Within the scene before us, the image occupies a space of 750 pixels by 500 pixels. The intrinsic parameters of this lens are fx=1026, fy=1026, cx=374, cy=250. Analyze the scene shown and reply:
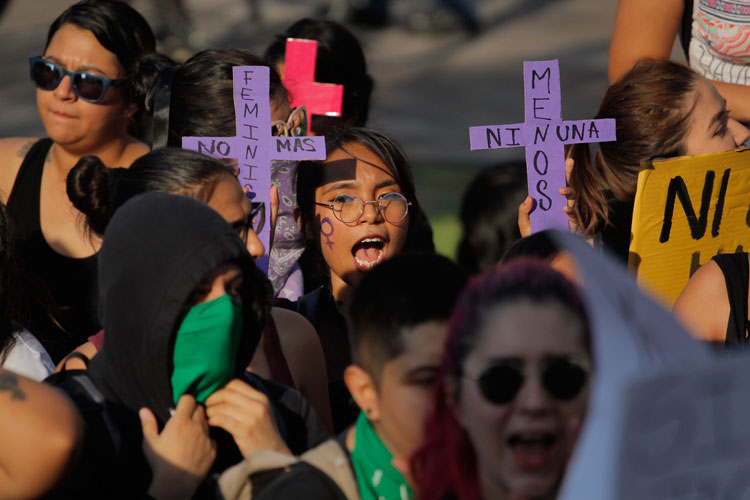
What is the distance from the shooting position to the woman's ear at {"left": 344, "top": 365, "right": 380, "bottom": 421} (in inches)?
84.4

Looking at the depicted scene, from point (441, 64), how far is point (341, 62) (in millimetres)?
9518

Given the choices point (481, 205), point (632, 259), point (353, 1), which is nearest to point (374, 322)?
point (632, 259)

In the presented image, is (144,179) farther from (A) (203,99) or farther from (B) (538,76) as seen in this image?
(B) (538,76)

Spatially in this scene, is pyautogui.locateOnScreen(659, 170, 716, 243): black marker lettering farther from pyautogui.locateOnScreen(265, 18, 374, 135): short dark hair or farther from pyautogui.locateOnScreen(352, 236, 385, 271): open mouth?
pyautogui.locateOnScreen(265, 18, 374, 135): short dark hair

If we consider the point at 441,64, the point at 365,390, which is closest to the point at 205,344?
the point at 365,390

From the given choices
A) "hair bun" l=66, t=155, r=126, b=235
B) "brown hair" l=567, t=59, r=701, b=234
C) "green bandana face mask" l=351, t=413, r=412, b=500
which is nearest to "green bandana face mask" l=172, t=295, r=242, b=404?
"green bandana face mask" l=351, t=413, r=412, b=500

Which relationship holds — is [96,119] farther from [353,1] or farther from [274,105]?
[353,1]

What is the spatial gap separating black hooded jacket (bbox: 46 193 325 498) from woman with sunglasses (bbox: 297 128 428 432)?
1.12 m

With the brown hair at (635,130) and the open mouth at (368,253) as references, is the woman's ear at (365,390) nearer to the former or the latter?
the open mouth at (368,253)

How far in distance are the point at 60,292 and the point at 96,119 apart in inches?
27.8

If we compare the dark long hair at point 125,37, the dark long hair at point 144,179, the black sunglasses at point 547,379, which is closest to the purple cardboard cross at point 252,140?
the dark long hair at point 144,179

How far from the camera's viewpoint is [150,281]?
222 cm

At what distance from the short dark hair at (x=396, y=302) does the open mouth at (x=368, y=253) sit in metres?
1.26

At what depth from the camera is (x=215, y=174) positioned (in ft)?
9.40
